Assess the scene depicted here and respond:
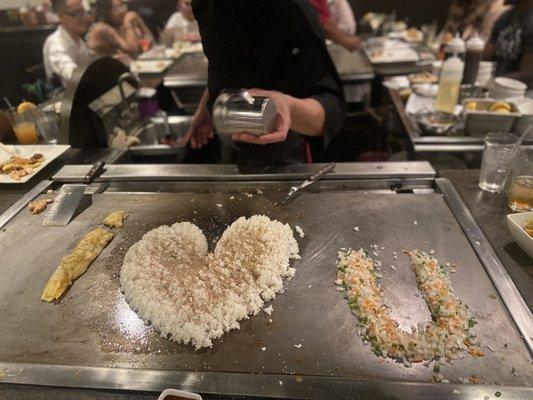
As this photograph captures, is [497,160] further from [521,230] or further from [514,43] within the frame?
[514,43]

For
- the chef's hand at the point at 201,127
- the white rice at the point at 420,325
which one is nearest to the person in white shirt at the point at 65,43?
the chef's hand at the point at 201,127

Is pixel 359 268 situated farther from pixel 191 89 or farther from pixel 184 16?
pixel 184 16

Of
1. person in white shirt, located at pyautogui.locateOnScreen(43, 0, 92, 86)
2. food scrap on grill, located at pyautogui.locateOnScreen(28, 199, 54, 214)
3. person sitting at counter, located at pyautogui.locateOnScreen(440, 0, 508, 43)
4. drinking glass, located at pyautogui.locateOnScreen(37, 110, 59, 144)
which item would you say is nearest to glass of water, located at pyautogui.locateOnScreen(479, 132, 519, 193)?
food scrap on grill, located at pyautogui.locateOnScreen(28, 199, 54, 214)

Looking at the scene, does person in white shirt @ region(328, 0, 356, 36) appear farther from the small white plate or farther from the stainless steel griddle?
the small white plate

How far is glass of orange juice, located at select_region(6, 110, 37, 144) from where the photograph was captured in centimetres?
239

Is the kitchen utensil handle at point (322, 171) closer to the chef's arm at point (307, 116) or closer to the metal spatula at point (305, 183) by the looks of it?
the metal spatula at point (305, 183)

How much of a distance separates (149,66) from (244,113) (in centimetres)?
321

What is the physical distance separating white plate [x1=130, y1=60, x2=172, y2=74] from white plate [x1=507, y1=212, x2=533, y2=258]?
12.1 feet

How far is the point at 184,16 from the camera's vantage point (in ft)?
19.2

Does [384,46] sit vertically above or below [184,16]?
below

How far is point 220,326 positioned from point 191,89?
10.3 ft

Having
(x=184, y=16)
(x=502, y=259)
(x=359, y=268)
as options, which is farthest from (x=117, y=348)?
(x=184, y=16)

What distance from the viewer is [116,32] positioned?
544 cm

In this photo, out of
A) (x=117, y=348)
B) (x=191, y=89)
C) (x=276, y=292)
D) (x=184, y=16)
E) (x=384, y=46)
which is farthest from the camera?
(x=184, y=16)
